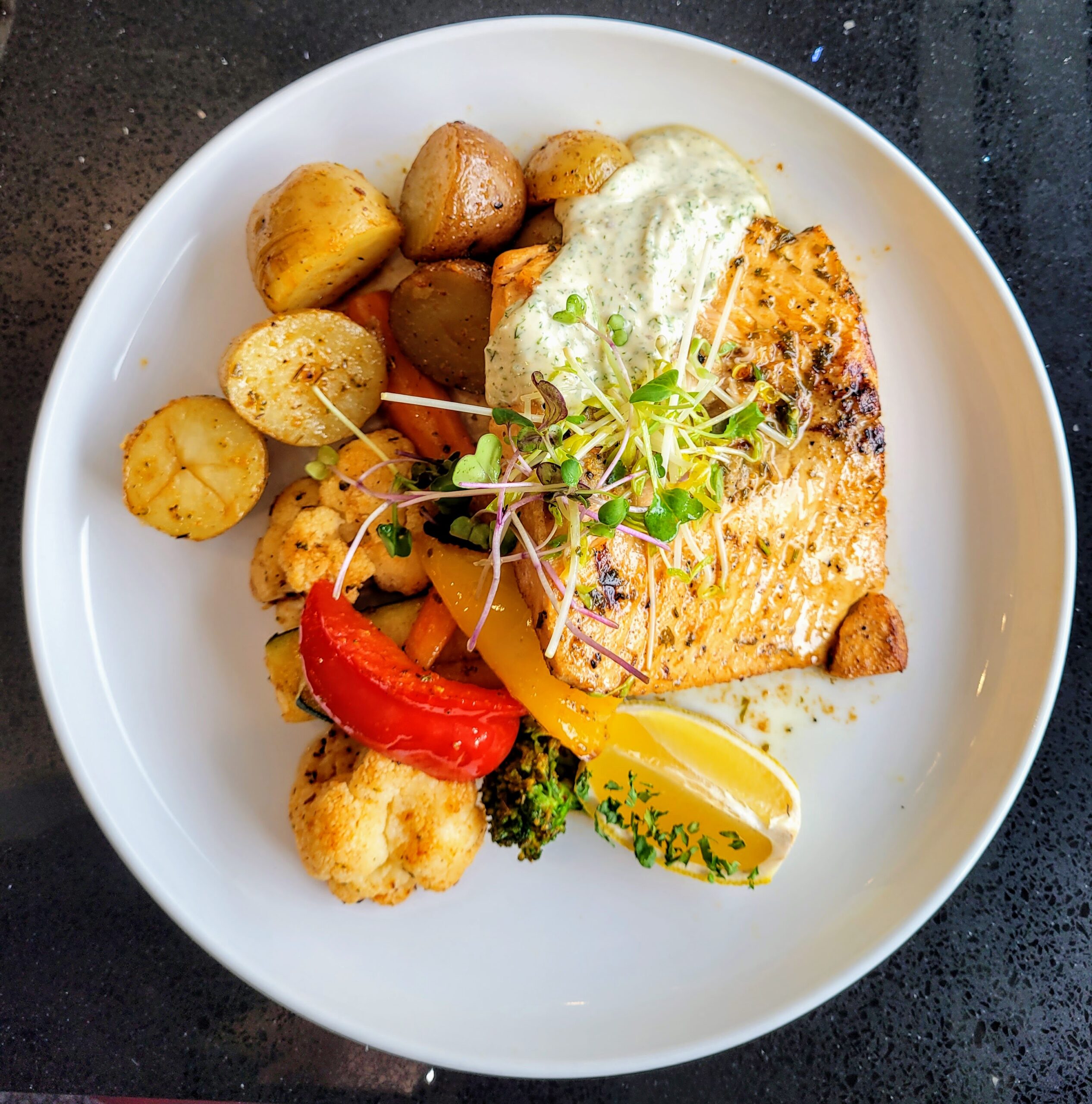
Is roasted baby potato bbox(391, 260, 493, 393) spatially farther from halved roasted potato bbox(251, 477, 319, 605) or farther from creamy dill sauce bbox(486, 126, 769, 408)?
halved roasted potato bbox(251, 477, 319, 605)

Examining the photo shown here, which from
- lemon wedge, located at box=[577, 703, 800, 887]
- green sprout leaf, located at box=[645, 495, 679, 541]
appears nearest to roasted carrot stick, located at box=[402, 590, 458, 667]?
lemon wedge, located at box=[577, 703, 800, 887]

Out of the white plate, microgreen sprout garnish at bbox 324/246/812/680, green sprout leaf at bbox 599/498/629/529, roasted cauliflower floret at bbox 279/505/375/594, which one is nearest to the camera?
green sprout leaf at bbox 599/498/629/529

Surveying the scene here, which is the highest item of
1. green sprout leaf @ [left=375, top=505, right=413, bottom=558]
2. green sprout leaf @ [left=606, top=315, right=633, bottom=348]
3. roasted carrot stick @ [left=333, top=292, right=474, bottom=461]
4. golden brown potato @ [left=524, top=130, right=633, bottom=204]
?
golden brown potato @ [left=524, top=130, right=633, bottom=204]

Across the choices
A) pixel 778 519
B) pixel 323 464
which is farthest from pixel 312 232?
pixel 778 519

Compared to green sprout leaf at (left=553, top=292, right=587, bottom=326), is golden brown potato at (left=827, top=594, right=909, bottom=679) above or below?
below

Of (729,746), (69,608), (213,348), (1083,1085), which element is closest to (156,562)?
(69,608)

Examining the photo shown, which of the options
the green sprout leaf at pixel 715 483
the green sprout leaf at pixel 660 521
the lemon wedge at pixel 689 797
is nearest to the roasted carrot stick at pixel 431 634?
the lemon wedge at pixel 689 797

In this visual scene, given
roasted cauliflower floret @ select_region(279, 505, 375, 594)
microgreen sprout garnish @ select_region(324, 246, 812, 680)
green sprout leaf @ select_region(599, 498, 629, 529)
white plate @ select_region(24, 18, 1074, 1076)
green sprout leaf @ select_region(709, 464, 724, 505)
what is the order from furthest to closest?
white plate @ select_region(24, 18, 1074, 1076) → roasted cauliflower floret @ select_region(279, 505, 375, 594) → green sprout leaf @ select_region(709, 464, 724, 505) → microgreen sprout garnish @ select_region(324, 246, 812, 680) → green sprout leaf @ select_region(599, 498, 629, 529)
